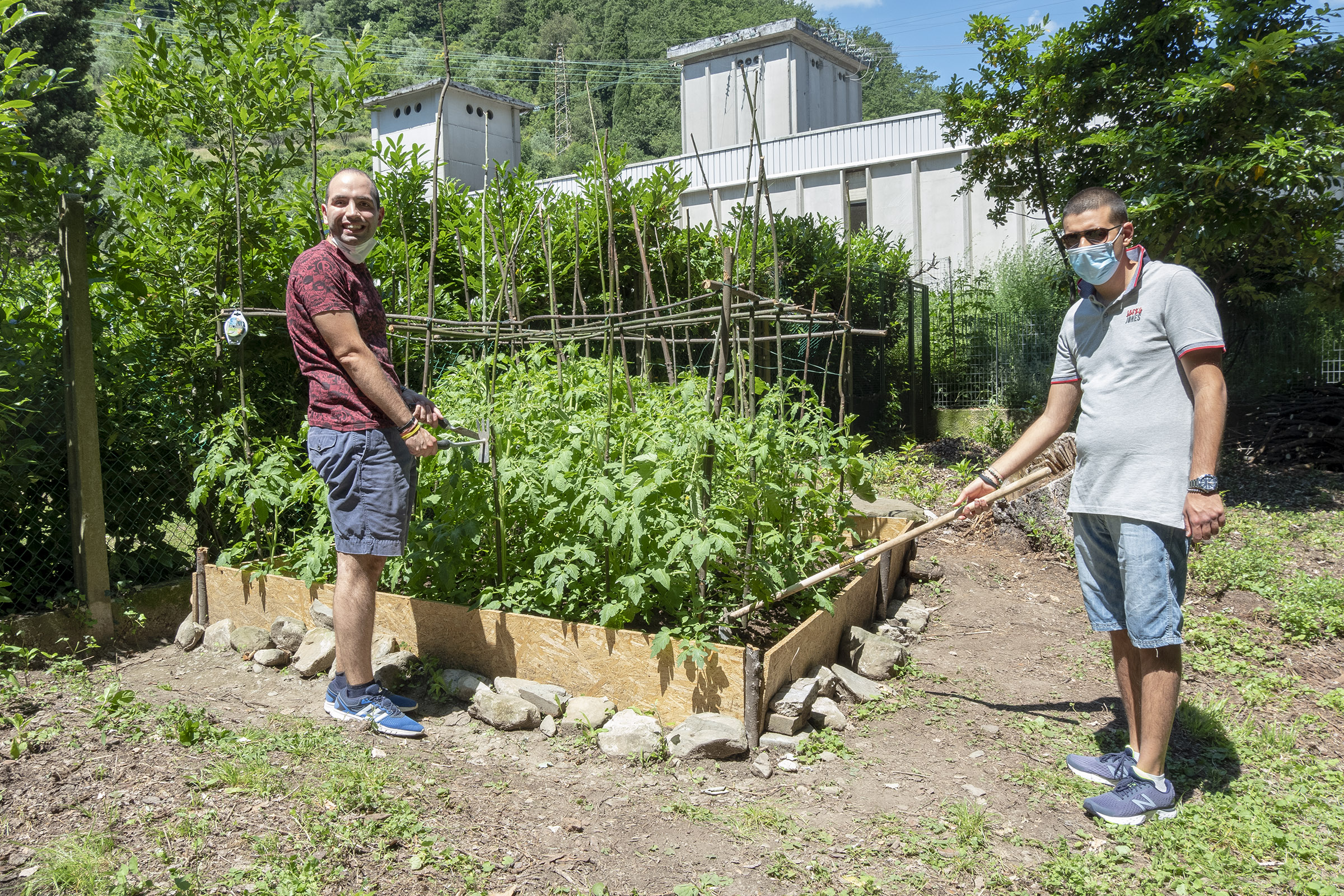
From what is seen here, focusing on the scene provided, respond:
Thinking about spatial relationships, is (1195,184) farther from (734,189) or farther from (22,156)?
(734,189)

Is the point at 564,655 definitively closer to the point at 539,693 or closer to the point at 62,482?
the point at 539,693

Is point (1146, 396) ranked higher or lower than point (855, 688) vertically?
higher

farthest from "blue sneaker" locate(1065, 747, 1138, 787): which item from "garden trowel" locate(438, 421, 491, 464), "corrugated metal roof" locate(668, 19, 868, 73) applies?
"corrugated metal roof" locate(668, 19, 868, 73)

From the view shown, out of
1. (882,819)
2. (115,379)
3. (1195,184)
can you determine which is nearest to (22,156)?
(115,379)

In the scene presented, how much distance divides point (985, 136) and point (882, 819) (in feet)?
29.8

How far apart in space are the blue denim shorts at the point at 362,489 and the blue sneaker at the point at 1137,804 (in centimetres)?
256

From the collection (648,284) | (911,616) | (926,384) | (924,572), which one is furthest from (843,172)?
(911,616)

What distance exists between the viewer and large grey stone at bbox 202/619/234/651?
4059 millimetres

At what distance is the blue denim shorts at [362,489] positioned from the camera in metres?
3.09

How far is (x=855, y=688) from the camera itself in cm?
354

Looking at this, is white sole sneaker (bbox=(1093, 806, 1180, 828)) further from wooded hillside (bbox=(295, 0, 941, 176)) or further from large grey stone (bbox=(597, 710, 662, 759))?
wooded hillside (bbox=(295, 0, 941, 176))

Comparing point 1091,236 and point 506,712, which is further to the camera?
point 506,712

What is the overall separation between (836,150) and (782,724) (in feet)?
50.9

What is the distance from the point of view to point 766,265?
299 inches
